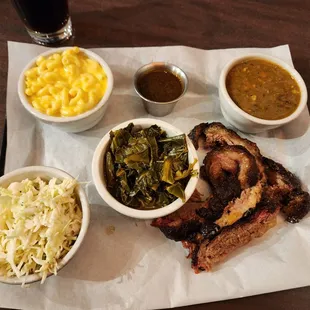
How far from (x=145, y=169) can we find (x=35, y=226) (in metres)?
0.78

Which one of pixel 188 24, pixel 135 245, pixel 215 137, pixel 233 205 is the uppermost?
pixel 188 24

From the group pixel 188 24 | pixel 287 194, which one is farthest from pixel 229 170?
pixel 188 24

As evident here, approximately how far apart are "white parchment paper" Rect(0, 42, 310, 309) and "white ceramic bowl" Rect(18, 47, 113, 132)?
0.16 metres

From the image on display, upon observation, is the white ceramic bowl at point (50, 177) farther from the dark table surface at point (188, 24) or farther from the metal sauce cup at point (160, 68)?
the dark table surface at point (188, 24)

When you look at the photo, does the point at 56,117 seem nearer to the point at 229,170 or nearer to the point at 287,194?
the point at 229,170

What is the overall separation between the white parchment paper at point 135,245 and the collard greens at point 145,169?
293 mm

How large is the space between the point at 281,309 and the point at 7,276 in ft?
5.73

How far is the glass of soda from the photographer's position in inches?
113

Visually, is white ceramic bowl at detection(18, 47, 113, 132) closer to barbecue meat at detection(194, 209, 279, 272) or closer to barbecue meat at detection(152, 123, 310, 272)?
barbecue meat at detection(152, 123, 310, 272)

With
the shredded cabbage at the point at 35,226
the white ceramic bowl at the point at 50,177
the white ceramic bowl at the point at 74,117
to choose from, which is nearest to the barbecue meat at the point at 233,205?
the white ceramic bowl at the point at 50,177

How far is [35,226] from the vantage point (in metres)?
2.15

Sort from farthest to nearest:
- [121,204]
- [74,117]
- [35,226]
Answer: [74,117] < [121,204] < [35,226]

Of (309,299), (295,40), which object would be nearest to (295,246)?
(309,299)

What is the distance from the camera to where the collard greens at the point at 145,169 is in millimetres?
2379
